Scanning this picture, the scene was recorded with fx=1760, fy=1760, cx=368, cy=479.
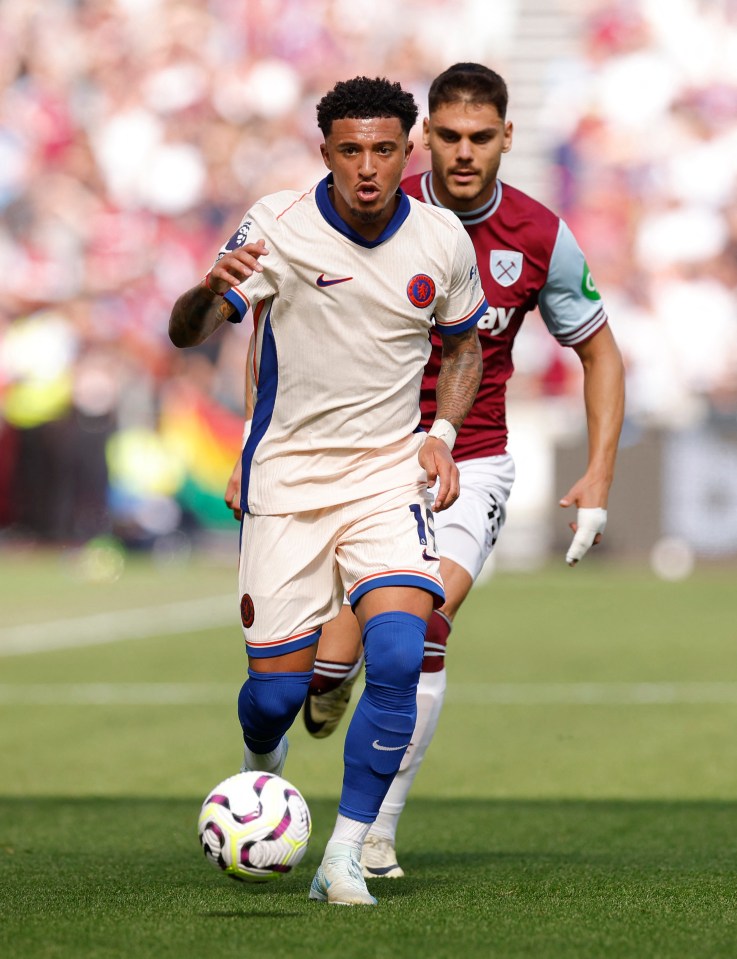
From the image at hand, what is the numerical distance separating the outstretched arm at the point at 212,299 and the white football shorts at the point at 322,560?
0.59 metres

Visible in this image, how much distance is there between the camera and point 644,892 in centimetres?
486

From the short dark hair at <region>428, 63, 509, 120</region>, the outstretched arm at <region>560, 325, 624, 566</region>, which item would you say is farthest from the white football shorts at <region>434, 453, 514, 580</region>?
the short dark hair at <region>428, 63, 509, 120</region>

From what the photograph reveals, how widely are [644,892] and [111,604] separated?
17.1 meters

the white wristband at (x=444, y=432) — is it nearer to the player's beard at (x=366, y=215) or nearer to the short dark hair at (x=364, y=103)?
the player's beard at (x=366, y=215)

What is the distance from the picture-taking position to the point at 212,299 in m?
4.98

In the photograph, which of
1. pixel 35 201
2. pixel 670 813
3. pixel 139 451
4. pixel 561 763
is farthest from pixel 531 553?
pixel 670 813

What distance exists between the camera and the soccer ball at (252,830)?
15.2 feet

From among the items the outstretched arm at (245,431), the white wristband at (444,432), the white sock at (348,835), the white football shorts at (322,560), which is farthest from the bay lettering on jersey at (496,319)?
the white sock at (348,835)

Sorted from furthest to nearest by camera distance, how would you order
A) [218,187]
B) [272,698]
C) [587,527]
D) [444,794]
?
[218,187]
[444,794]
[587,527]
[272,698]

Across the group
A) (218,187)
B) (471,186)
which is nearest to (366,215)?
(471,186)

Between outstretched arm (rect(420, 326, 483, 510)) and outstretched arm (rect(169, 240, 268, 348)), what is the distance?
2.32 feet

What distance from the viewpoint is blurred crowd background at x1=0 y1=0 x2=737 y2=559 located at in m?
30.8

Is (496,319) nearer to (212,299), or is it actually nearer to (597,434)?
(597,434)

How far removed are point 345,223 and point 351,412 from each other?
54 centimetres
